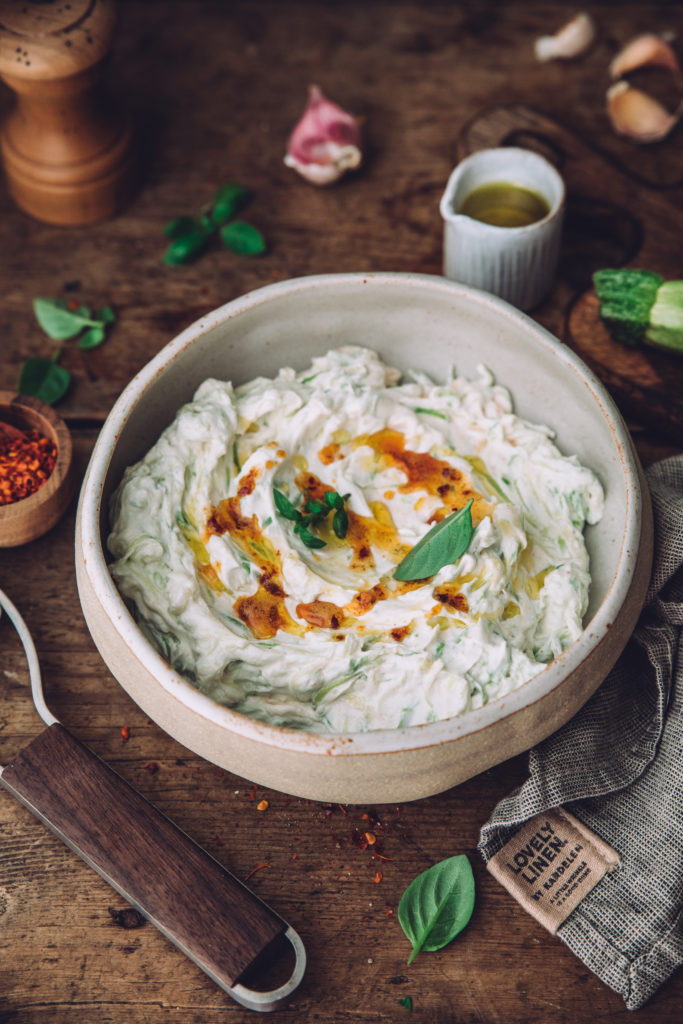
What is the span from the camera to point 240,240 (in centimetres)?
262

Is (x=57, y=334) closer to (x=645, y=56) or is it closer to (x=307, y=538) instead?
(x=307, y=538)

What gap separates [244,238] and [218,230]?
0.39 feet

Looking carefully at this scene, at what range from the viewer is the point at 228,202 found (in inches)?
105

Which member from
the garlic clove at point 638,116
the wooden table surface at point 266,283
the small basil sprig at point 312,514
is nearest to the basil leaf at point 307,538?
the small basil sprig at point 312,514

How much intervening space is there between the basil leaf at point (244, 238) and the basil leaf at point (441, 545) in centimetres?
111

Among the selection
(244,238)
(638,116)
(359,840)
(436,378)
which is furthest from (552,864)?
(638,116)

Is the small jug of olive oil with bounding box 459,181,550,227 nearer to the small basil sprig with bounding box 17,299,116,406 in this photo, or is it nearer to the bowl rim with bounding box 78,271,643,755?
the bowl rim with bounding box 78,271,643,755

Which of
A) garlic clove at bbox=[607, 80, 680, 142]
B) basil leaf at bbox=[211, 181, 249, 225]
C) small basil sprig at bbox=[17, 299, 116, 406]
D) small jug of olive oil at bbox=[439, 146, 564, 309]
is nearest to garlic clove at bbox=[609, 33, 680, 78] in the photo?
garlic clove at bbox=[607, 80, 680, 142]

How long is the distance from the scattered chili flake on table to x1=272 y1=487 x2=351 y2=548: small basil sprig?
1.81 ft

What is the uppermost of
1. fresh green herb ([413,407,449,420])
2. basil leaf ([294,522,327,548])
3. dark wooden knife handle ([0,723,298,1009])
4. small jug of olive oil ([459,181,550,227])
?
small jug of olive oil ([459,181,550,227])

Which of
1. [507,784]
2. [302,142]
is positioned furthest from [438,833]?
[302,142]

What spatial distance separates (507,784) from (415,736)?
1.49 feet

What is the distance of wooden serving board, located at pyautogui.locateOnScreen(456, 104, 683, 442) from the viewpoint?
7.77ft

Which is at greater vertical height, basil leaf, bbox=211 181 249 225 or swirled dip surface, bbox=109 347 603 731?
basil leaf, bbox=211 181 249 225
